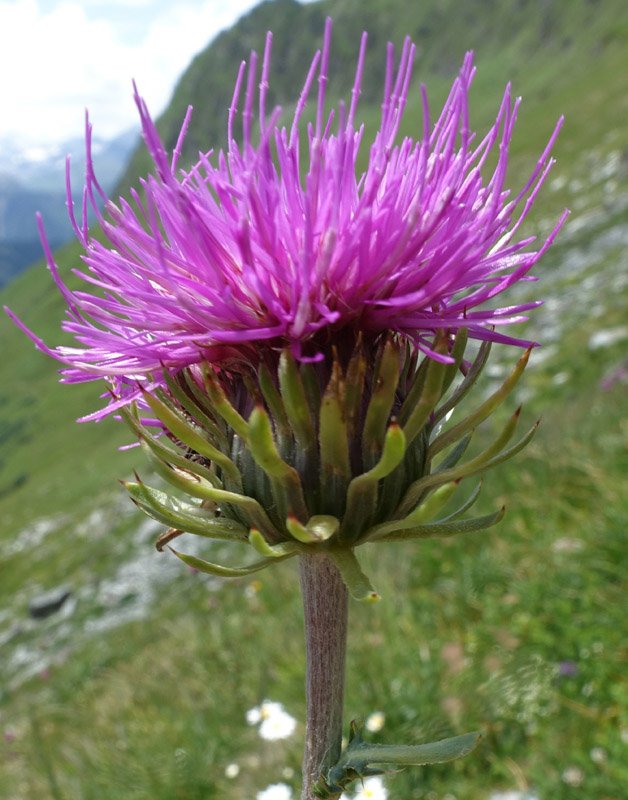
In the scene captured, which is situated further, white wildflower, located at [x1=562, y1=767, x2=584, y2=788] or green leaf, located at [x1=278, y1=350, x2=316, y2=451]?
white wildflower, located at [x1=562, y1=767, x2=584, y2=788]

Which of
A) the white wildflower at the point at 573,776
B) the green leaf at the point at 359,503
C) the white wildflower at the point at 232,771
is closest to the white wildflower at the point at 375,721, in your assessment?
the white wildflower at the point at 232,771

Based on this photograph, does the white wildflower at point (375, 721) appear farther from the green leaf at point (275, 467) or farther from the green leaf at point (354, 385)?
the green leaf at point (354, 385)

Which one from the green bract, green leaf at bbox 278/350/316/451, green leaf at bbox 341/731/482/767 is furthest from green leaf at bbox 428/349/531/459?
green leaf at bbox 341/731/482/767

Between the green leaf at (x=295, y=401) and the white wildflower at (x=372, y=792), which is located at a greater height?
the green leaf at (x=295, y=401)

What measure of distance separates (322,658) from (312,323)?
1059 millimetres

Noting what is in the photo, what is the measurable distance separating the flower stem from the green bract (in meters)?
0.17

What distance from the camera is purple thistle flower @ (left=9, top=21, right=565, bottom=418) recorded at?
6.84ft

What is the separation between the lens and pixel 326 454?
6.92 ft

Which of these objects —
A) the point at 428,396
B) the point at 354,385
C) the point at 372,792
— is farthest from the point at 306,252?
the point at 372,792

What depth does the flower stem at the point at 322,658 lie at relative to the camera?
7.26ft

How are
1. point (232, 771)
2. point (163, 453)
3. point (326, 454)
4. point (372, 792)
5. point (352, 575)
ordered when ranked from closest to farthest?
1. point (352, 575)
2. point (326, 454)
3. point (163, 453)
4. point (372, 792)
5. point (232, 771)

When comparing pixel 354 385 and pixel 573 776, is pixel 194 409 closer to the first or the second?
pixel 354 385

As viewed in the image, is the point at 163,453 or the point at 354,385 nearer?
the point at 354,385

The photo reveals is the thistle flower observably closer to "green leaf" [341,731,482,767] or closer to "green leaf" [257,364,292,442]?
"green leaf" [257,364,292,442]
